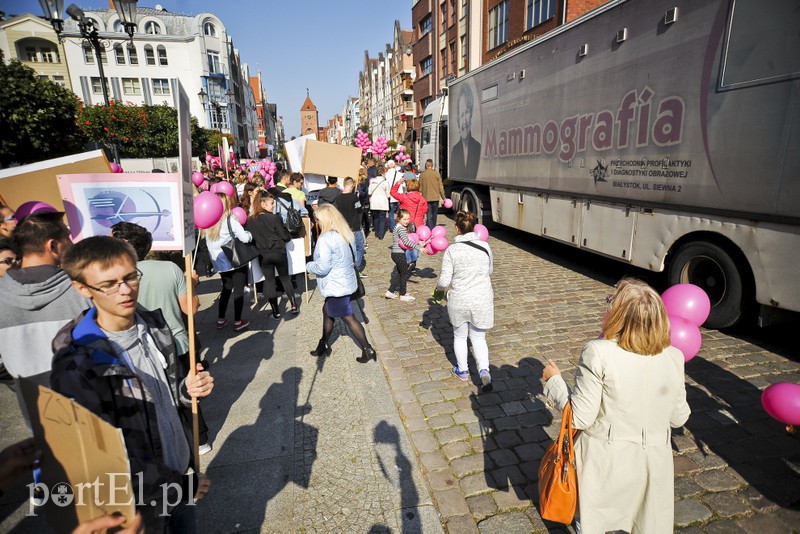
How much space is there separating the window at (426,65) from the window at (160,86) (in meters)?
31.1

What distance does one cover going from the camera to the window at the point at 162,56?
1913 inches

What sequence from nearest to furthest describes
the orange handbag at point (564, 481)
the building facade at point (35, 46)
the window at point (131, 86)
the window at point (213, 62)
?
the orange handbag at point (564, 481) → the building facade at point (35, 46) → the window at point (131, 86) → the window at point (213, 62)

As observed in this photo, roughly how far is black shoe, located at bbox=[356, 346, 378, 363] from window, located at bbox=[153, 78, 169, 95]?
54896 millimetres

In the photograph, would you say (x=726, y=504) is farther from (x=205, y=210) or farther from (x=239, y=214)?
(x=239, y=214)

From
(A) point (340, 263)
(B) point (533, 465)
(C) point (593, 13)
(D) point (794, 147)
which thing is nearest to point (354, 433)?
(B) point (533, 465)

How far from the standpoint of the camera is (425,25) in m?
35.7

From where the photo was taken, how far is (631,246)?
6.57 m

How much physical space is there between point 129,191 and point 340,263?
229cm

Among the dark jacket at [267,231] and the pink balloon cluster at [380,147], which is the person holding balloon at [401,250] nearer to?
the dark jacket at [267,231]

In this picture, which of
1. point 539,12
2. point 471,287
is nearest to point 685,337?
point 471,287

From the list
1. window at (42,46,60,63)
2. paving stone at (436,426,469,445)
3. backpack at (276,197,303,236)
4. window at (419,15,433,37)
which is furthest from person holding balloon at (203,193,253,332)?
window at (42,46,60,63)

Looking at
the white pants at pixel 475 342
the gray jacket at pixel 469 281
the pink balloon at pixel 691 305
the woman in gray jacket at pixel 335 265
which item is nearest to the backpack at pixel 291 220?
the woman in gray jacket at pixel 335 265

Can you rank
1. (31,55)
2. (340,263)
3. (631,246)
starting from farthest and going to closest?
(31,55) → (631,246) → (340,263)

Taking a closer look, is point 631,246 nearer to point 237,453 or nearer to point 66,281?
point 237,453
